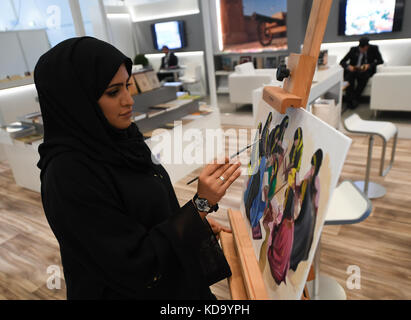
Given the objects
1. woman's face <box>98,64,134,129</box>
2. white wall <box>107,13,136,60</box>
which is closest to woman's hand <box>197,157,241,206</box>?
woman's face <box>98,64,134,129</box>

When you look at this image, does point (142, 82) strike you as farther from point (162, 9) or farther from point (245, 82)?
point (162, 9)

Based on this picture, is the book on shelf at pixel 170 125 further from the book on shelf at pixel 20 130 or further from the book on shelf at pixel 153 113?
the book on shelf at pixel 20 130

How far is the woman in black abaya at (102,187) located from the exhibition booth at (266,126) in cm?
25

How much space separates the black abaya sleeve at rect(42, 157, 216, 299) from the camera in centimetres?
74

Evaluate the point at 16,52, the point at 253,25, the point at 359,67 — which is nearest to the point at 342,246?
the point at 16,52

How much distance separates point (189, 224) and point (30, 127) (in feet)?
10.5

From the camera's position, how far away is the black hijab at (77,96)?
0.80 meters

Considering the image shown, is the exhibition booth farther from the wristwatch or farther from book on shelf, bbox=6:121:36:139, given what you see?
the wristwatch

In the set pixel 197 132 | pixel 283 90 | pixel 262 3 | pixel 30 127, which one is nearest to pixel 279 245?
pixel 283 90

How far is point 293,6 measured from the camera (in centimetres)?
612

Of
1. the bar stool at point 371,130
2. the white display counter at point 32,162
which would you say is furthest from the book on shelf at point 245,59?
the bar stool at point 371,130

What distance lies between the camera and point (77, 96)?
802 mm

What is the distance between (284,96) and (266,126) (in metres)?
0.28
